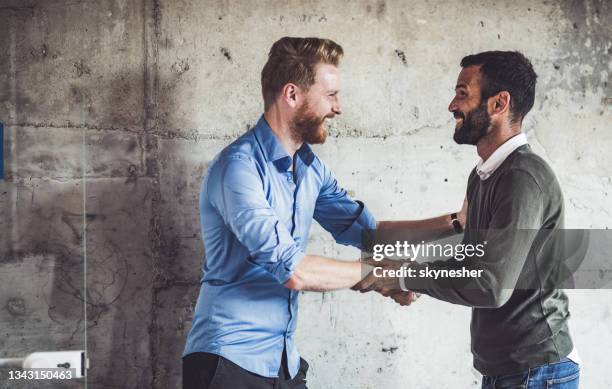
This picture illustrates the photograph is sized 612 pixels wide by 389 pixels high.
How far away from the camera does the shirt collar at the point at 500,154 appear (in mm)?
1974

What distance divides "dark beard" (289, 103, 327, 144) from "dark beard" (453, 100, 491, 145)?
51cm

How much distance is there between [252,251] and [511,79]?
1.08 meters

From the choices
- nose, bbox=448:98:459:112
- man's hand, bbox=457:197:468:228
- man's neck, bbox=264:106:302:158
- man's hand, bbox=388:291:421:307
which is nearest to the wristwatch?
man's hand, bbox=457:197:468:228

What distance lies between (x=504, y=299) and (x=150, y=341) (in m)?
1.38

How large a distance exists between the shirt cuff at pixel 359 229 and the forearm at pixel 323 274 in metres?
0.25

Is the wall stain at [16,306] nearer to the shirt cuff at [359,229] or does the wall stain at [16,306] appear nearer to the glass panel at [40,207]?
the glass panel at [40,207]

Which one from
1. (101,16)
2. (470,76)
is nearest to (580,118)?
(470,76)

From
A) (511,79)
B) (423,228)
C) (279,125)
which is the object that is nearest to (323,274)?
(279,125)

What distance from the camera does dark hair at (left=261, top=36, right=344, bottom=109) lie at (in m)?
Answer: 2.11

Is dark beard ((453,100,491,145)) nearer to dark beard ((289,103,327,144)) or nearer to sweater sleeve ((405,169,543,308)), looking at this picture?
sweater sleeve ((405,169,543,308))

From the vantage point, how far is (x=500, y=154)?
6.55 feet

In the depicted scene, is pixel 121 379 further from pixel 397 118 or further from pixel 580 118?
pixel 580 118

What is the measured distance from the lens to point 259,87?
2420mm

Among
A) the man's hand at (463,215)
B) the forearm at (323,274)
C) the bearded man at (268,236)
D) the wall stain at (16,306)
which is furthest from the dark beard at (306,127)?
the wall stain at (16,306)
